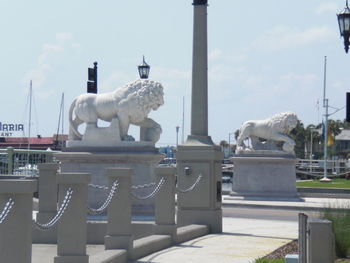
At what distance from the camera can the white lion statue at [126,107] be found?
21.2m

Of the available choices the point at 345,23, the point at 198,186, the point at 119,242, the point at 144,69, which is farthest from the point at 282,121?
the point at 119,242

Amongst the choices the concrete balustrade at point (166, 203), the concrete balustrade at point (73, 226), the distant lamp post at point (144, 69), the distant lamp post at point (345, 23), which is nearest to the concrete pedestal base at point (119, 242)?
the concrete balustrade at point (73, 226)

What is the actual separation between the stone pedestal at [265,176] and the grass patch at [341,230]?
17441 millimetres

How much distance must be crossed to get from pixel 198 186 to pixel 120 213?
5853mm

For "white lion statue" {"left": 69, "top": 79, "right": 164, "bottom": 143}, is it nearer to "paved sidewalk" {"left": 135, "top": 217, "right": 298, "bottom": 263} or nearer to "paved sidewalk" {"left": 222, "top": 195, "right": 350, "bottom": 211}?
"paved sidewalk" {"left": 135, "top": 217, "right": 298, "bottom": 263}

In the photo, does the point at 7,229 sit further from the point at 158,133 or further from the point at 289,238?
the point at 158,133

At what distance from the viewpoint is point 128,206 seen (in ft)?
43.7

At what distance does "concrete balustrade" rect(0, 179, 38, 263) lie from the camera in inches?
319

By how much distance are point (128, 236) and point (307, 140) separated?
428 feet

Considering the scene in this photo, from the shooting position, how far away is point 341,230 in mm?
14117

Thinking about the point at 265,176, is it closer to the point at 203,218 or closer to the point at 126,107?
the point at 126,107

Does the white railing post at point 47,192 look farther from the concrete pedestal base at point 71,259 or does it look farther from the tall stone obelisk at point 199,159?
the concrete pedestal base at point 71,259

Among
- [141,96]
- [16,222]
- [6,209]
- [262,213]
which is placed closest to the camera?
[6,209]

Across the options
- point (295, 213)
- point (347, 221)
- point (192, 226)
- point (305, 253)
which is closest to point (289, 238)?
point (192, 226)
